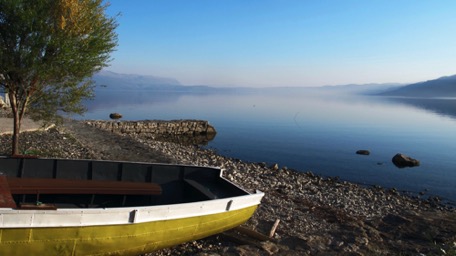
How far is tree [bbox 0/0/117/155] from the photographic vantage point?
472 inches

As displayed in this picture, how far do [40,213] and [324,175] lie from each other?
23.3 metres

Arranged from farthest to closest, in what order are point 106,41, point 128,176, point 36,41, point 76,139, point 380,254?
point 76,139
point 106,41
point 36,41
point 128,176
point 380,254

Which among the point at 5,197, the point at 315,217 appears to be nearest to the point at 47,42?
the point at 5,197

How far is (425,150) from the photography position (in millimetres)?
42562

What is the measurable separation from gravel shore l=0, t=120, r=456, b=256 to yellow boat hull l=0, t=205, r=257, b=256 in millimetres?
675

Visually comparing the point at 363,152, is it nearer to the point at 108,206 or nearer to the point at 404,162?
the point at 404,162

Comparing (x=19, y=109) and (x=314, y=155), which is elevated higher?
(x=19, y=109)

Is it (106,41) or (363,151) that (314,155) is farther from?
(106,41)

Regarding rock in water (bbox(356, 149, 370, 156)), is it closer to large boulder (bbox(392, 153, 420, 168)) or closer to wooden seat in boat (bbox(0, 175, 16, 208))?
large boulder (bbox(392, 153, 420, 168))

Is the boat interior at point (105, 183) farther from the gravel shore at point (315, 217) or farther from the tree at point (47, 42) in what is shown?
the tree at point (47, 42)

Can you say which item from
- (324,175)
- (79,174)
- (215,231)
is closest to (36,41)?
(79,174)

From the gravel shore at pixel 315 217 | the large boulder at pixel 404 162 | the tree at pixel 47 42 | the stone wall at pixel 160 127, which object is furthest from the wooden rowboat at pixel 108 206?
the stone wall at pixel 160 127

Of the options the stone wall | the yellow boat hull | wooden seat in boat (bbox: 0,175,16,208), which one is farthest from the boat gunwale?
the stone wall

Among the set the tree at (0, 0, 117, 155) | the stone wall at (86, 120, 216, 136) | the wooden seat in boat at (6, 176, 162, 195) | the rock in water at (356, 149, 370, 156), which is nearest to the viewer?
the wooden seat in boat at (6, 176, 162, 195)
